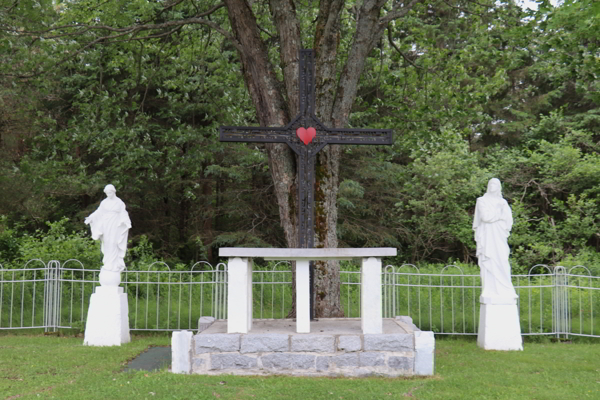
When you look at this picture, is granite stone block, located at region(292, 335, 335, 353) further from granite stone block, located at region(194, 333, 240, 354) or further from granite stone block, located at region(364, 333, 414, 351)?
granite stone block, located at region(194, 333, 240, 354)

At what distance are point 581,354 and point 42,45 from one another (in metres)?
10.3

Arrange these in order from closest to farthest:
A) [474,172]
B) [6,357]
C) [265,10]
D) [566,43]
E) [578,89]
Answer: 1. [6,357]
2. [566,43]
3. [578,89]
4. [265,10]
5. [474,172]

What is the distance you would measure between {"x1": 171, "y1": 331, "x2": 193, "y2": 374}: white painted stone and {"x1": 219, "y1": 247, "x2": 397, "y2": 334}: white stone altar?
49 cm

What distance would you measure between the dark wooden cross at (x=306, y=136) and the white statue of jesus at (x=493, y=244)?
2.65 meters

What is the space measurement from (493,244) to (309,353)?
411cm

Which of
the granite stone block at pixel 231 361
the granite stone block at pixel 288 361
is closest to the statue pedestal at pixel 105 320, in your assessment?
the granite stone block at pixel 231 361

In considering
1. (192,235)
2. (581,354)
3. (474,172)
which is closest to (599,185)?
(474,172)

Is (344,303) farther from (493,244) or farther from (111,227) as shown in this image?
(111,227)

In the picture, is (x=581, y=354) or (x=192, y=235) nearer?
(x=581, y=354)

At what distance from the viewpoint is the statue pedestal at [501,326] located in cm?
881

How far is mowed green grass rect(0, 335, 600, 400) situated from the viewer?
5863 mm

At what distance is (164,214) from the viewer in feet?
63.7

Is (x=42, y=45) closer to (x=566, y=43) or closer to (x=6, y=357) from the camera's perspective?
(x=6, y=357)

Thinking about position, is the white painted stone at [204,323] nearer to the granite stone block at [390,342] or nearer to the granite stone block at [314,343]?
the granite stone block at [314,343]
